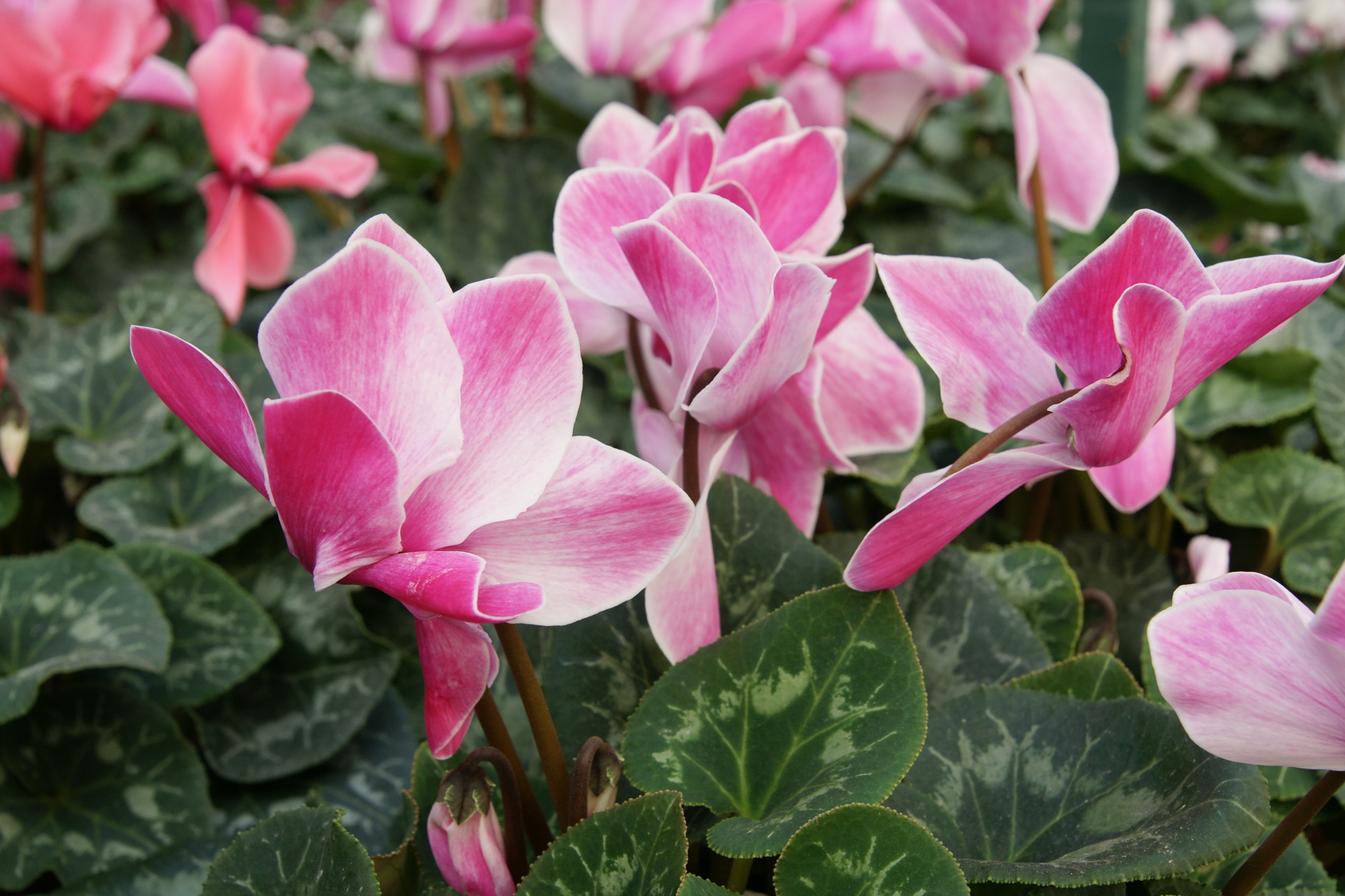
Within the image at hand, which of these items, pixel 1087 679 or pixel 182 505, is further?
pixel 182 505

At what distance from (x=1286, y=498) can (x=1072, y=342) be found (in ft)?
1.81

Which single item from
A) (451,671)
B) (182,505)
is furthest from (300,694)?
(451,671)

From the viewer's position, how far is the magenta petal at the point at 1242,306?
43cm

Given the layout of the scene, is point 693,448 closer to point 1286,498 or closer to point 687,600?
point 687,600

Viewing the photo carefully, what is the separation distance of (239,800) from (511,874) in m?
0.45

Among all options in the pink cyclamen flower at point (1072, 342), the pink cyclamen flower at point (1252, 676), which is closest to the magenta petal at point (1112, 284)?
the pink cyclamen flower at point (1072, 342)

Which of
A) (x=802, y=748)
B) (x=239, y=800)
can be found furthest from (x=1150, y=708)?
(x=239, y=800)

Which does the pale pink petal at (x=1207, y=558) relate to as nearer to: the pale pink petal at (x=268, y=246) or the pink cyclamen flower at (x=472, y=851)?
the pink cyclamen flower at (x=472, y=851)

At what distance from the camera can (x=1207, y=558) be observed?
0.72 m

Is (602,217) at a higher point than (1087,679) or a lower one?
higher

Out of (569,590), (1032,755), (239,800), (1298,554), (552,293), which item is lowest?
(239,800)

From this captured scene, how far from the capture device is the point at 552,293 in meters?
0.44

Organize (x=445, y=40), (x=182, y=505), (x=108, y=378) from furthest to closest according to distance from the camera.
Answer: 1. (x=445, y=40)
2. (x=108, y=378)
3. (x=182, y=505)

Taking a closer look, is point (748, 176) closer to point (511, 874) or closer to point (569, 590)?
point (569, 590)
